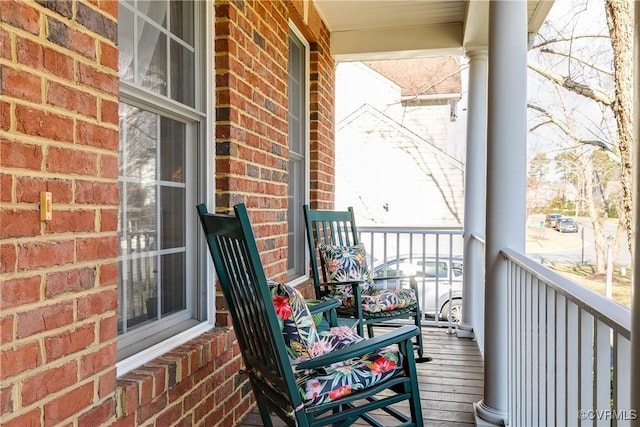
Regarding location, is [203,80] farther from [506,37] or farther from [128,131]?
[506,37]

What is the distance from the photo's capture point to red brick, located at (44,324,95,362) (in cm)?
116

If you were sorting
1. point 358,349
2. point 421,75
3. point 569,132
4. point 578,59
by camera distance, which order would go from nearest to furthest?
point 358,349, point 578,59, point 569,132, point 421,75

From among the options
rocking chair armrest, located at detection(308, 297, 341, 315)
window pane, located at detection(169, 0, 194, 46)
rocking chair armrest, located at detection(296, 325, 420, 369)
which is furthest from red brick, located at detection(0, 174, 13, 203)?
rocking chair armrest, located at detection(308, 297, 341, 315)

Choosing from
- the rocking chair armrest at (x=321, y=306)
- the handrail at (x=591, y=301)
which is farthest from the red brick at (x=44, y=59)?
the rocking chair armrest at (x=321, y=306)

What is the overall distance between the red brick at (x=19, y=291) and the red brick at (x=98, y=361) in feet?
0.83

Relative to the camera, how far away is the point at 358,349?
5.38ft

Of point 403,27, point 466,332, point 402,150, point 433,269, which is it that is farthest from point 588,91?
point 402,150

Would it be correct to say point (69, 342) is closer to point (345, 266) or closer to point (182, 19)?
point (182, 19)

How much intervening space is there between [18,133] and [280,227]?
2.07 metres

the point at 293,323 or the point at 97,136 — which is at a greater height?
the point at 97,136

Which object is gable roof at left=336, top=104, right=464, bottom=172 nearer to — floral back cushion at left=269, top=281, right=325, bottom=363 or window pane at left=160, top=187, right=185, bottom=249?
window pane at left=160, top=187, right=185, bottom=249

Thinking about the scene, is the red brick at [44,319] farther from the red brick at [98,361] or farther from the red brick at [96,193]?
the red brick at [96,193]

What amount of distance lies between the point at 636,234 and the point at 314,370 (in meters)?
1.29

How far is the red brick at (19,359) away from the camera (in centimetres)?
103
